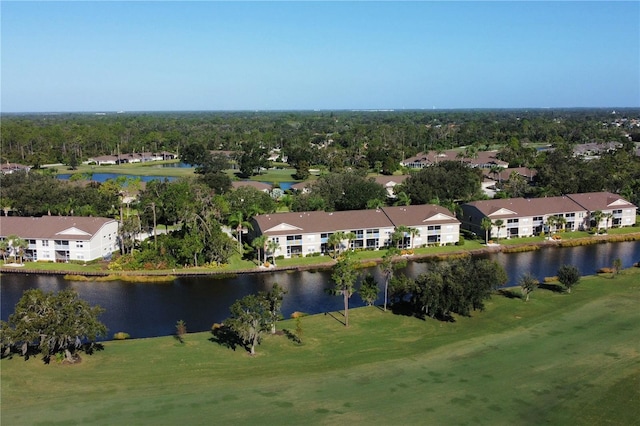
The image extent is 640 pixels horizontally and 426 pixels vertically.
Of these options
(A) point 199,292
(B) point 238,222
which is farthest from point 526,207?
(A) point 199,292

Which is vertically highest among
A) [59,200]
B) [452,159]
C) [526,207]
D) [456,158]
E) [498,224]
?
[456,158]

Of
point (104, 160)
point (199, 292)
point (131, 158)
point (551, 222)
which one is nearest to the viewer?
point (199, 292)

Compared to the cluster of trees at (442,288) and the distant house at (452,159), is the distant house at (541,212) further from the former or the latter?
the distant house at (452,159)

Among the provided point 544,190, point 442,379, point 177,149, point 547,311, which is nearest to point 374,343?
point 442,379

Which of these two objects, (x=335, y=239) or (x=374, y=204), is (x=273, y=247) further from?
(x=374, y=204)

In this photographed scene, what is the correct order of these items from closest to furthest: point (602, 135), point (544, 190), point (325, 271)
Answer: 1. point (325, 271)
2. point (544, 190)
3. point (602, 135)

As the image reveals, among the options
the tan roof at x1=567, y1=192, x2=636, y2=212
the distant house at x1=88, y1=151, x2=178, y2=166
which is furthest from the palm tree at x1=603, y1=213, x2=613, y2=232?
the distant house at x1=88, y1=151, x2=178, y2=166

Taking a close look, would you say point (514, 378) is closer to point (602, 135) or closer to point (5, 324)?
point (5, 324)
